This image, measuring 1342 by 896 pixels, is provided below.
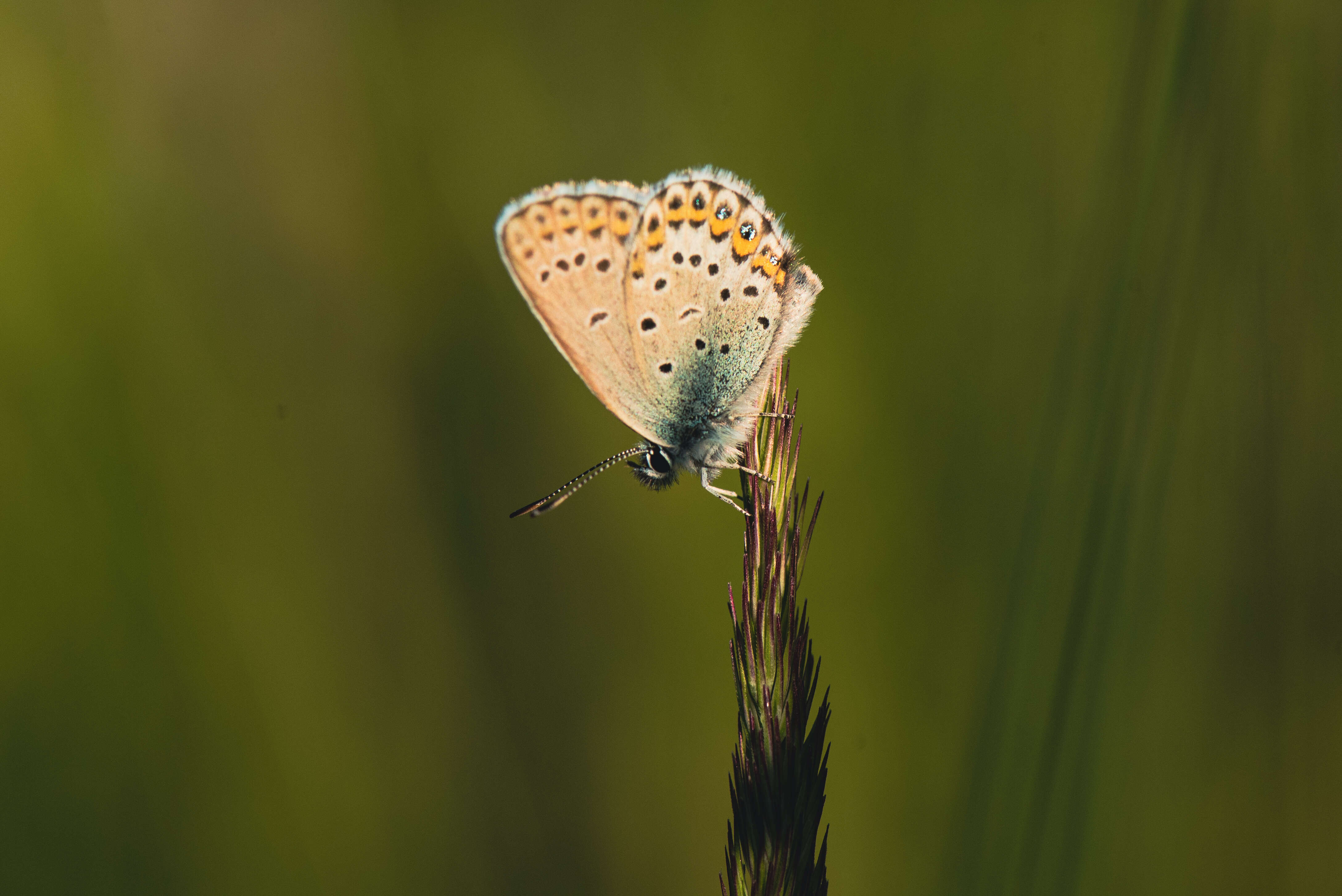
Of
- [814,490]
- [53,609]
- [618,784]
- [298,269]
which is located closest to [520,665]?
[618,784]

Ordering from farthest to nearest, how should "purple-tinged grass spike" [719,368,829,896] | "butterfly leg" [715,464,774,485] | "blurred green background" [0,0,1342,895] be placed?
"blurred green background" [0,0,1342,895]
"butterfly leg" [715,464,774,485]
"purple-tinged grass spike" [719,368,829,896]

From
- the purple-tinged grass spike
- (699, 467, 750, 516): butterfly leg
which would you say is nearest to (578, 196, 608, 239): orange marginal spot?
(699, 467, 750, 516): butterfly leg

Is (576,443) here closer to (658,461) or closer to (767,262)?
(658,461)

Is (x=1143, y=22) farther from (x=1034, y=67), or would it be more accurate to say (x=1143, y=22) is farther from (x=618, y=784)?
(x=618, y=784)

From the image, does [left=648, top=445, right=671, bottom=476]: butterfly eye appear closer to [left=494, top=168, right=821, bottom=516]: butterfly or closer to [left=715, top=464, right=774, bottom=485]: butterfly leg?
[left=494, top=168, right=821, bottom=516]: butterfly

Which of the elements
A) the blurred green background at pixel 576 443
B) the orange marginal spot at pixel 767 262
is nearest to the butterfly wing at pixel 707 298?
the orange marginal spot at pixel 767 262

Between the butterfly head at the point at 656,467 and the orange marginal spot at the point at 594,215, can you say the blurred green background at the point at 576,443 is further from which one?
the orange marginal spot at the point at 594,215
